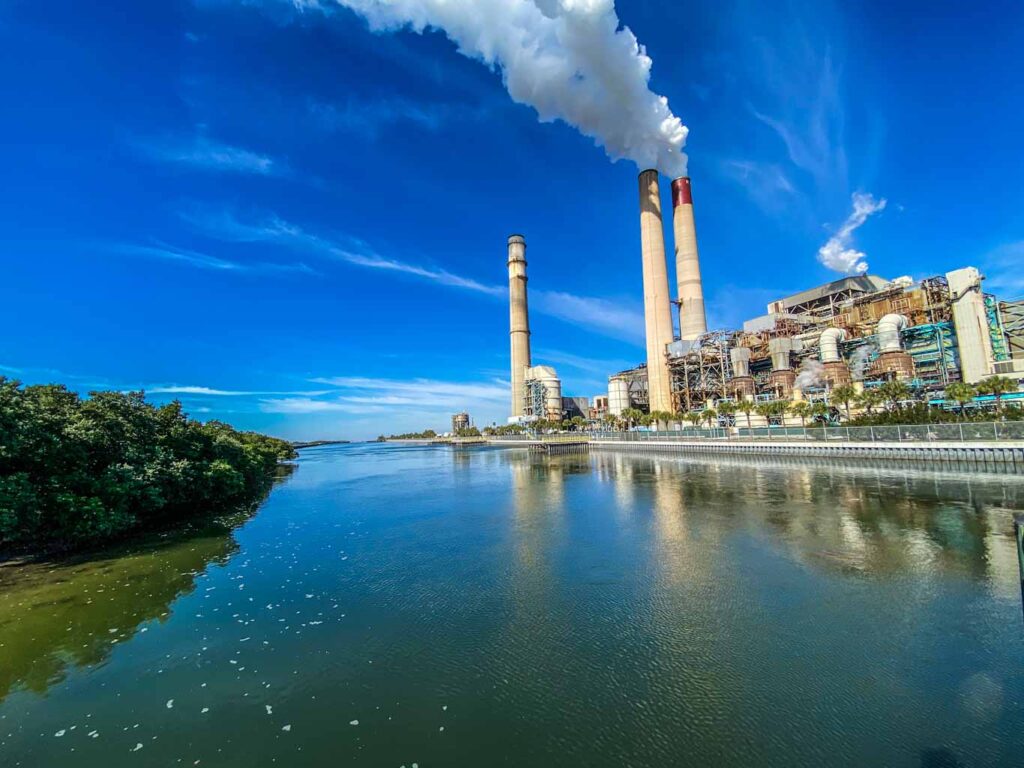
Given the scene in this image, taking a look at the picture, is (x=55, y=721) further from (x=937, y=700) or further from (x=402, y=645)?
(x=937, y=700)

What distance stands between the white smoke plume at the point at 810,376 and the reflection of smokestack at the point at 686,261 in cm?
2963

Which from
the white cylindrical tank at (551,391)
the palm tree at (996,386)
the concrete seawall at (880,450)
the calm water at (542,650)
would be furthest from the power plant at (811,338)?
the calm water at (542,650)

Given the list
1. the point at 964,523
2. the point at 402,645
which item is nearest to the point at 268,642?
the point at 402,645

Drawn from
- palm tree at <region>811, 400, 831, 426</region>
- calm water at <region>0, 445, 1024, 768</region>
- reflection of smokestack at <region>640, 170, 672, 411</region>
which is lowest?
calm water at <region>0, 445, 1024, 768</region>

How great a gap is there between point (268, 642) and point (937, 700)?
14.3 meters

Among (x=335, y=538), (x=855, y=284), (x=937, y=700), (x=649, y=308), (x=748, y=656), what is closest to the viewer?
(x=937, y=700)

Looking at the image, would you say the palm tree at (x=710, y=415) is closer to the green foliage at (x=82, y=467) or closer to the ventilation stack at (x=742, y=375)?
the ventilation stack at (x=742, y=375)

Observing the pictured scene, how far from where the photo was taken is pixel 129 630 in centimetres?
1271

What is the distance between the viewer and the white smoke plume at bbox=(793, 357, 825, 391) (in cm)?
6800

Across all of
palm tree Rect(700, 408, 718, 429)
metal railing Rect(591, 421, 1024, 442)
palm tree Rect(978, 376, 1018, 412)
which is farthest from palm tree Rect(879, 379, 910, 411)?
palm tree Rect(700, 408, 718, 429)

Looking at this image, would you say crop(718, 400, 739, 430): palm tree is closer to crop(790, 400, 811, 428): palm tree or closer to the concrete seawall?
crop(790, 400, 811, 428): palm tree

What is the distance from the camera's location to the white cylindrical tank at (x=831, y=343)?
68688mm

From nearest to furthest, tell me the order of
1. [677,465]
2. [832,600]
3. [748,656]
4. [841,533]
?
[748,656], [832,600], [841,533], [677,465]

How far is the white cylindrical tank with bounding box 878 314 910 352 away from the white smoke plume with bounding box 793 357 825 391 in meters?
7.83
